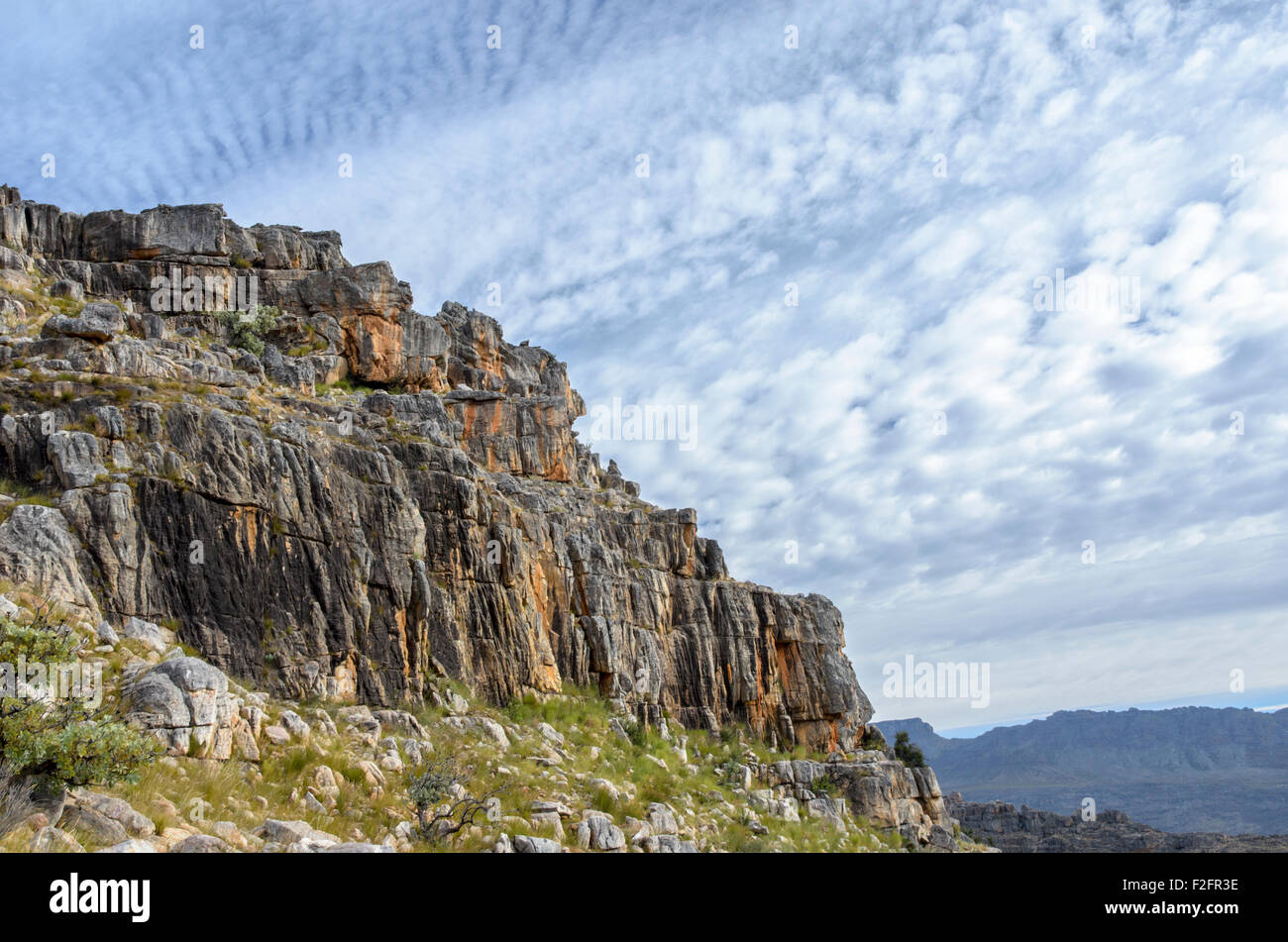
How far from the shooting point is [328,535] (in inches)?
895

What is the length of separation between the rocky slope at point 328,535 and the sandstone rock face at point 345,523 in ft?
0.27

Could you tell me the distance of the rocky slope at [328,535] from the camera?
18.7 metres

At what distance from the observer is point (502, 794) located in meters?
19.0

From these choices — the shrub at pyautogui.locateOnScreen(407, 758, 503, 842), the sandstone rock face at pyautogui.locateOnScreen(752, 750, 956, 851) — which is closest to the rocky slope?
the sandstone rock face at pyautogui.locateOnScreen(752, 750, 956, 851)

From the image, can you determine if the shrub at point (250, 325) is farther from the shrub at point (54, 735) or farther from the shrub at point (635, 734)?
the shrub at point (54, 735)

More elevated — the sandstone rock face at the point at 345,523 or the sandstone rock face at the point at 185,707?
the sandstone rock face at the point at 345,523

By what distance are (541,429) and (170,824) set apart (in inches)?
1524

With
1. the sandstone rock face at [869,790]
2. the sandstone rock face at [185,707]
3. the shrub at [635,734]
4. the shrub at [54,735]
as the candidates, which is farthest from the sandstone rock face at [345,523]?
the sandstone rock face at [869,790]

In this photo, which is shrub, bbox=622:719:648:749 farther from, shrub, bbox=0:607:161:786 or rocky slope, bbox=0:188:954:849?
shrub, bbox=0:607:161:786

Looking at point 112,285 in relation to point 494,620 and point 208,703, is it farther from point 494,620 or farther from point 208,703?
point 208,703

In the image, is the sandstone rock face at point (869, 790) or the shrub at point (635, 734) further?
the sandstone rock face at point (869, 790)

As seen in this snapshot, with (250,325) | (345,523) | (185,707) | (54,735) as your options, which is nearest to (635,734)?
(345,523)

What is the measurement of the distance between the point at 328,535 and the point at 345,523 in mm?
793

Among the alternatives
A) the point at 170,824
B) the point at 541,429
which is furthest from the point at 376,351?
the point at 170,824
